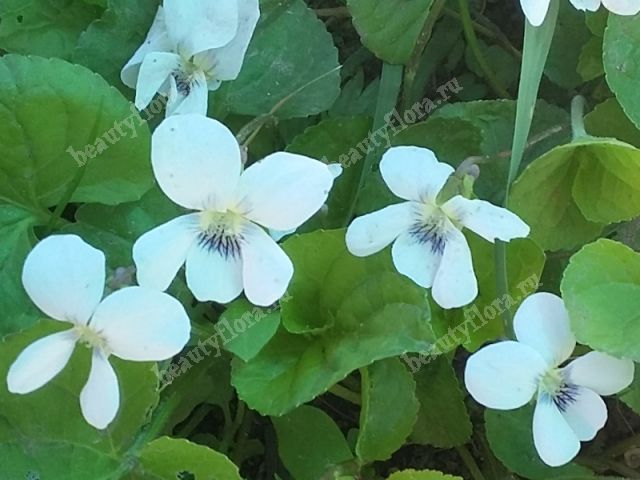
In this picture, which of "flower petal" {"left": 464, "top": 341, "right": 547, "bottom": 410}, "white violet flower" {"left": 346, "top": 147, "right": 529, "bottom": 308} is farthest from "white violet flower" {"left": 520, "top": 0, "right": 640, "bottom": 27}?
"flower petal" {"left": 464, "top": 341, "right": 547, "bottom": 410}

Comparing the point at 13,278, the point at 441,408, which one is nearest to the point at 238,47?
the point at 13,278

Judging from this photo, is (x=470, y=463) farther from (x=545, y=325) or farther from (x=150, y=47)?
(x=150, y=47)

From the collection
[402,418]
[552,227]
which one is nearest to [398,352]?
[402,418]

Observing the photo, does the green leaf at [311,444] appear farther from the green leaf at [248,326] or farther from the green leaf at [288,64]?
the green leaf at [288,64]

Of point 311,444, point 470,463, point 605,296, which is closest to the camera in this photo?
point 605,296

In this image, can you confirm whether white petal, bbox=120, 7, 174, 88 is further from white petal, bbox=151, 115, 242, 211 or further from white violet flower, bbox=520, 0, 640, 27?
white violet flower, bbox=520, 0, 640, 27

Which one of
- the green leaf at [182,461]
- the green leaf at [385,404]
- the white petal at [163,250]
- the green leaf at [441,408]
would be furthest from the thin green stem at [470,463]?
the white petal at [163,250]
